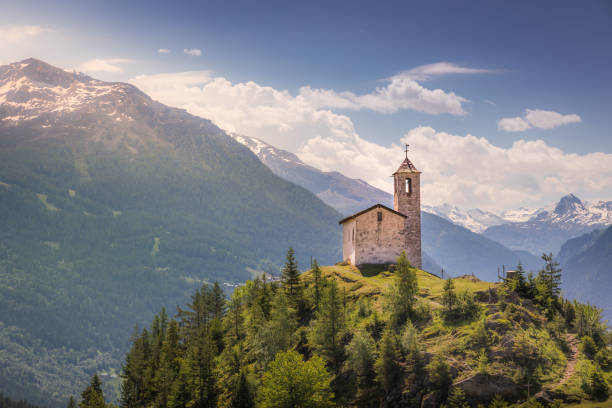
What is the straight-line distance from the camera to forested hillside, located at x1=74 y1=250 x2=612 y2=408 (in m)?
48.6

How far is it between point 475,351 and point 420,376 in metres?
5.76

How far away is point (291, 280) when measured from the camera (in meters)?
81.6

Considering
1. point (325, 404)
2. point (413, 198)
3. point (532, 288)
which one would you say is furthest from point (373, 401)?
point (413, 198)

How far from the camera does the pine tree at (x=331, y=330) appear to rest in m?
63.1

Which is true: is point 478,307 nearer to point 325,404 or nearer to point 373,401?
point 373,401

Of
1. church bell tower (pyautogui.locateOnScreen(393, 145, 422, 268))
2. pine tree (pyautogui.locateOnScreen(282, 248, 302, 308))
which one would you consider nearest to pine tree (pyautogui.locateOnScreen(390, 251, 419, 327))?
pine tree (pyautogui.locateOnScreen(282, 248, 302, 308))

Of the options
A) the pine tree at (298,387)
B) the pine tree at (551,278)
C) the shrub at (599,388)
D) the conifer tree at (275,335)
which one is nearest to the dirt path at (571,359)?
the shrub at (599,388)

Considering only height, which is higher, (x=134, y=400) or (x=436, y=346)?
(x=436, y=346)

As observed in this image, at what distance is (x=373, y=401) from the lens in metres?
54.7

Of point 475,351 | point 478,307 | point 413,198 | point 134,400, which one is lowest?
point 134,400

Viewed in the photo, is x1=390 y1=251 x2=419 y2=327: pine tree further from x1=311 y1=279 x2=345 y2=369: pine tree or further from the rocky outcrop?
the rocky outcrop

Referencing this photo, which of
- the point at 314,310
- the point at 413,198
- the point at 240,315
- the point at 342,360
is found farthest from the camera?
the point at 413,198

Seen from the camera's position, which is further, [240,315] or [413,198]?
[413,198]

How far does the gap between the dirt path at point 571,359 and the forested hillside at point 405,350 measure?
89 mm
